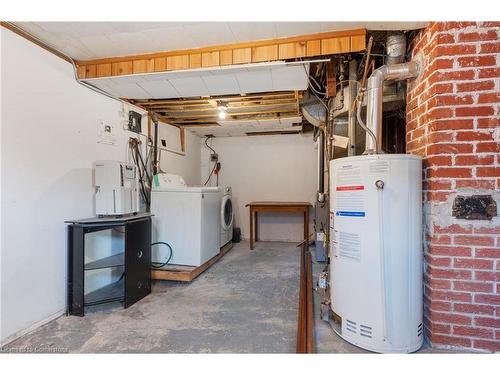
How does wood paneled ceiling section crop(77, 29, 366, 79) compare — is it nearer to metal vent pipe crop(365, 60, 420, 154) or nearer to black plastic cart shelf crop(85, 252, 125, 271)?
metal vent pipe crop(365, 60, 420, 154)

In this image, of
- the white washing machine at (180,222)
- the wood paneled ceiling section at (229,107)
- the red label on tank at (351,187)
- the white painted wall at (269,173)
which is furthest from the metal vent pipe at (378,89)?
the white painted wall at (269,173)

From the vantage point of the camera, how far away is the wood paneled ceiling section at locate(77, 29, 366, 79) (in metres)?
1.88

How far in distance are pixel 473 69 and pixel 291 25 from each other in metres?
1.20

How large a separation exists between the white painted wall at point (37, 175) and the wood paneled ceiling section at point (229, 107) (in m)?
1.06

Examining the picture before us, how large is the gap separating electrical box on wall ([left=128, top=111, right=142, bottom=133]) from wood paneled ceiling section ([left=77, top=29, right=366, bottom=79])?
2.63ft

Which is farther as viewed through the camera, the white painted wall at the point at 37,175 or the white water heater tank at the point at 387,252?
the white painted wall at the point at 37,175

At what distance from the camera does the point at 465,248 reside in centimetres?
157

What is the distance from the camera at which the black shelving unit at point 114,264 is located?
2.12m

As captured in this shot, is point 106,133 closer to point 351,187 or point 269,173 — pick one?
point 351,187

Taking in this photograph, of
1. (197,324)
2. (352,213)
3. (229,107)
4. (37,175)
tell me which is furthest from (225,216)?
(352,213)

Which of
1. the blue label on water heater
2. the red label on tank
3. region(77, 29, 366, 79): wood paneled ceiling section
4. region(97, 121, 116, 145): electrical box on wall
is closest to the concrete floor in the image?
the blue label on water heater

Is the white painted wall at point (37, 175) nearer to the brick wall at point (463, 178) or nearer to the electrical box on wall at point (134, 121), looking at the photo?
the electrical box on wall at point (134, 121)

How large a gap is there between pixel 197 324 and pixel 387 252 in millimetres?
1504
